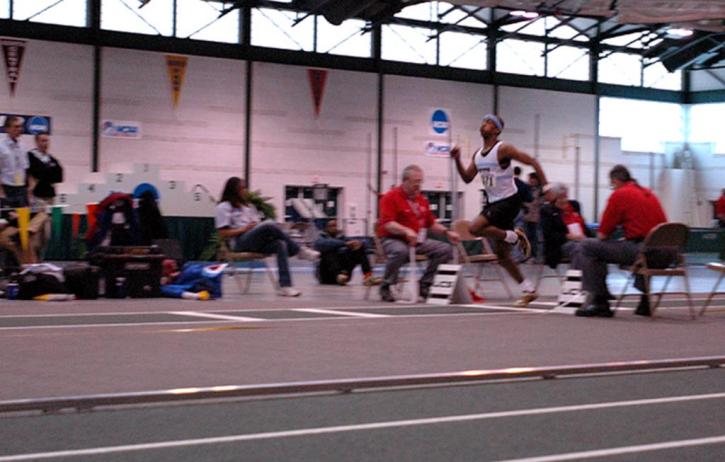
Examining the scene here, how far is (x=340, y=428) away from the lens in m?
4.44

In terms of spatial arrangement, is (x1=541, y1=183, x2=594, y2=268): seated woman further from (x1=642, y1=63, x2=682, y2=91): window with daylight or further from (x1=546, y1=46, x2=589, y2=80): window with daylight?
(x1=642, y1=63, x2=682, y2=91): window with daylight

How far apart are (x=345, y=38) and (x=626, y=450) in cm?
2731

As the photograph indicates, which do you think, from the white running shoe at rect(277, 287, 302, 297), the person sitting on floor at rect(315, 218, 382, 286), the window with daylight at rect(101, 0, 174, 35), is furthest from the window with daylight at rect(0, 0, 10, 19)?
the white running shoe at rect(277, 287, 302, 297)

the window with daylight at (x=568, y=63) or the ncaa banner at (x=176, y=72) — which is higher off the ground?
the window with daylight at (x=568, y=63)

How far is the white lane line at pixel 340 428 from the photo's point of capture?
391cm

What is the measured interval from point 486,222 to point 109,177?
544 inches

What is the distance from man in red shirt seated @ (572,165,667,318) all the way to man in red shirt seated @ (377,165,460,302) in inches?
75.7

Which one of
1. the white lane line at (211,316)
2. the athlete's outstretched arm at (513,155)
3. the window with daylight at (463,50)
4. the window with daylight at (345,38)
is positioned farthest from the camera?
the window with daylight at (463,50)

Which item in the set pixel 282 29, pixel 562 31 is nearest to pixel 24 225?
pixel 282 29

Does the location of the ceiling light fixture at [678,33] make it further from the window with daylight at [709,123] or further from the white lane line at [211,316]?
the white lane line at [211,316]

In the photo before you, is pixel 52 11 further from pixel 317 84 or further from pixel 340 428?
pixel 340 428

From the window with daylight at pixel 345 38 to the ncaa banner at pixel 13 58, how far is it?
26.0ft

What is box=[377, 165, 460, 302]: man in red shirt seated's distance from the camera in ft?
37.3

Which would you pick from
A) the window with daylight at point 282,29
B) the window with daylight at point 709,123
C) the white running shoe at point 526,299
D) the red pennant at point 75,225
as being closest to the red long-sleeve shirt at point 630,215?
the white running shoe at point 526,299
